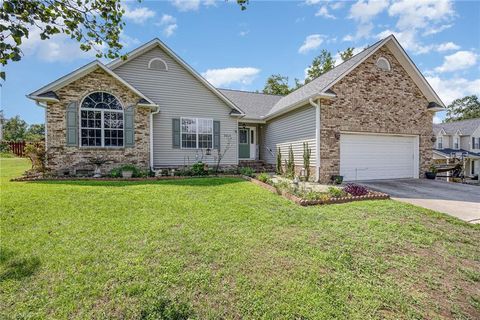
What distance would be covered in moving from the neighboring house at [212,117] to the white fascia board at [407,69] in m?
0.04

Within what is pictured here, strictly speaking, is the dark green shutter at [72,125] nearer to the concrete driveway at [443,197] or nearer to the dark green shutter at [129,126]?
the dark green shutter at [129,126]

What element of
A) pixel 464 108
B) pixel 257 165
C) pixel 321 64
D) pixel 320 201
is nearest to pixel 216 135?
pixel 257 165

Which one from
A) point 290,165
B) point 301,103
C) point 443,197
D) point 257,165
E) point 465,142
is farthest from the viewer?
point 465,142

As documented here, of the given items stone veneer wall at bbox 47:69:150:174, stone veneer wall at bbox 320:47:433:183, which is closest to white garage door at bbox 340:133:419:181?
stone veneer wall at bbox 320:47:433:183

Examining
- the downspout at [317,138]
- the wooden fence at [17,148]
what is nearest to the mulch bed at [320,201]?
the downspout at [317,138]

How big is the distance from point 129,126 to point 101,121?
116 centimetres

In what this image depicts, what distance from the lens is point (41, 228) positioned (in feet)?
14.7

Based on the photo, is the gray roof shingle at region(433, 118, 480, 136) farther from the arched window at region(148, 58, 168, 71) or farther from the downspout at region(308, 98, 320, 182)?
the arched window at region(148, 58, 168, 71)

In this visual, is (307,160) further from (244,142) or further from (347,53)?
(347,53)

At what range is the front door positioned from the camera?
15628mm

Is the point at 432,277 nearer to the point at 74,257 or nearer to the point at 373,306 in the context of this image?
the point at 373,306

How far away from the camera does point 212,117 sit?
12.8 metres

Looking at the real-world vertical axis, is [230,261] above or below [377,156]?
below

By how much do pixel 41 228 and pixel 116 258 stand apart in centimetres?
217
